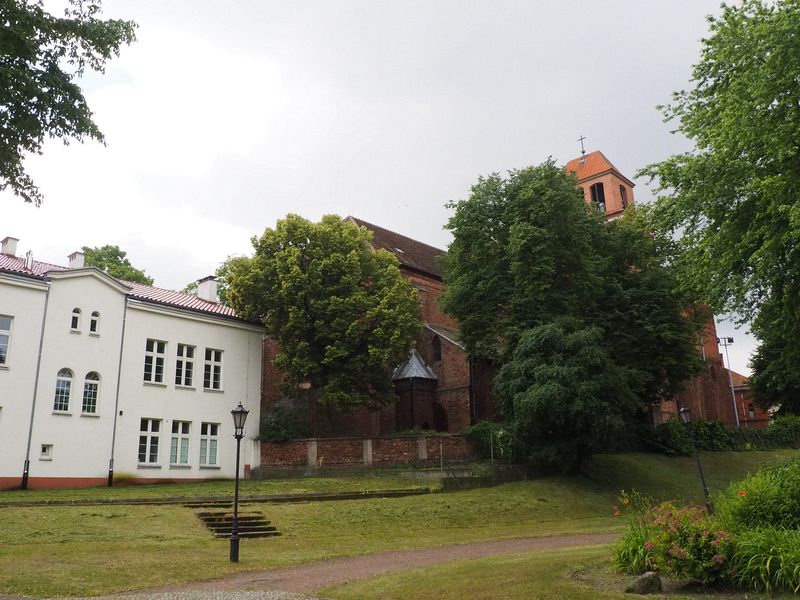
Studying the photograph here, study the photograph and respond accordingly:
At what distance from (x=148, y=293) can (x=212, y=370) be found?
192 inches

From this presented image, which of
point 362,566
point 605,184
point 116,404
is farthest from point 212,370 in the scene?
point 605,184

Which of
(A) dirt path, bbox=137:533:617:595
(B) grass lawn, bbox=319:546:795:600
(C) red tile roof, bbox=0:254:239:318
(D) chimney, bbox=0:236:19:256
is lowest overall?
(A) dirt path, bbox=137:533:617:595

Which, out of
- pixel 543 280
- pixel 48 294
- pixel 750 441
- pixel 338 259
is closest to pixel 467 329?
pixel 543 280

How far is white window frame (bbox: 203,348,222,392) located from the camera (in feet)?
107

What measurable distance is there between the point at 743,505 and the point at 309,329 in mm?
23959

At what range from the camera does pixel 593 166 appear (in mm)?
58594

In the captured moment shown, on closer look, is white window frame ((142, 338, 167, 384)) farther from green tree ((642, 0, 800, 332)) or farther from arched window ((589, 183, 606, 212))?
arched window ((589, 183, 606, 212))

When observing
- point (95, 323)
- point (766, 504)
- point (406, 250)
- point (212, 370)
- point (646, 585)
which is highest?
point (406, 250)

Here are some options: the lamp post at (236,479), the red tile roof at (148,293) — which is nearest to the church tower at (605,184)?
the red tile roof at (148,293)

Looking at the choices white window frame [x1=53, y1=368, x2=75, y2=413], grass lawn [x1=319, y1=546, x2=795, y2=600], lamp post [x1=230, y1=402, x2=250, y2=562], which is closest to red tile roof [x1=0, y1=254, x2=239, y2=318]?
white window frame [x1=53, y1=368, x2=75, y2=413]

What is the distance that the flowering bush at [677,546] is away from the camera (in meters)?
9.70

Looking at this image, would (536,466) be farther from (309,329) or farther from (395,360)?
(309,329)

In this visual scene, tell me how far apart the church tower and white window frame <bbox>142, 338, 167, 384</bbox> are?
123 ft

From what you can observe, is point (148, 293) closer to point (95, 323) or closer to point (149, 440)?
point (95, 323)
